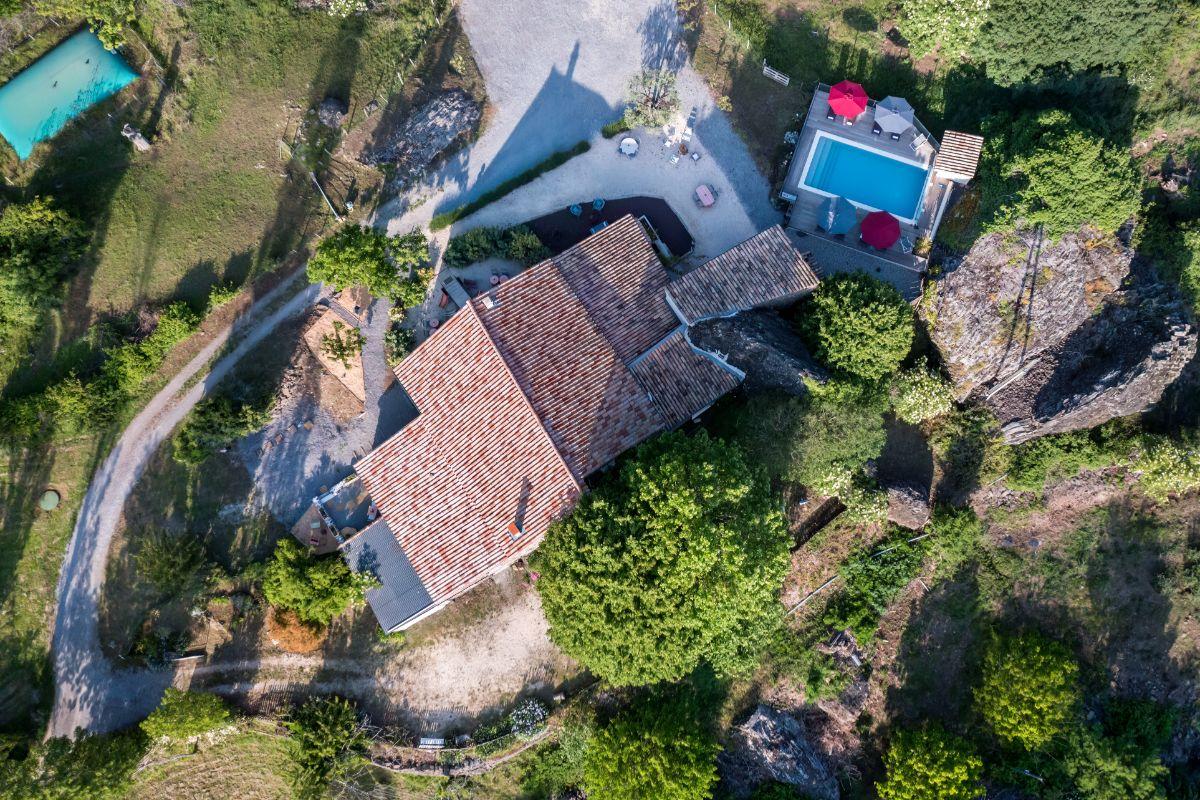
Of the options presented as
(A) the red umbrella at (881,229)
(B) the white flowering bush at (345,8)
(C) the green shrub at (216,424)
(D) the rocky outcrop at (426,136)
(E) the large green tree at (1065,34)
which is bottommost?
(A) the red umbrella at (881,229)

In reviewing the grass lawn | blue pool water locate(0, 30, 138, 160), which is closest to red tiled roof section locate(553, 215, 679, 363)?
blue pool water locate(0, 30, 138, 160)

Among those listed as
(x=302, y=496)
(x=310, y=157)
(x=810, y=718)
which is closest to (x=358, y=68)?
(x=310, y=157)

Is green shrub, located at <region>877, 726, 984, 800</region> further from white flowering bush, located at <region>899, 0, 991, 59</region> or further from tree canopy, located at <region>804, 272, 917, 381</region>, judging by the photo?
white flowering bush, located at <region>899, 0, 991, 59</region>

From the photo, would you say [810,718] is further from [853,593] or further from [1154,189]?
[1154,189]

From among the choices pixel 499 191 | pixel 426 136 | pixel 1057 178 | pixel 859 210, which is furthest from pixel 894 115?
pixel 426 136

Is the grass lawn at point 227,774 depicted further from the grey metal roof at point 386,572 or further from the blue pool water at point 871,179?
the blue pool water at point 871,179

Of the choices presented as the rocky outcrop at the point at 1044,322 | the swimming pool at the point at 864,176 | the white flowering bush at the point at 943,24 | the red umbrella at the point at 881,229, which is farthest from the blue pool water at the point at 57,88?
the rocky outcrop at the point at 1044,322
